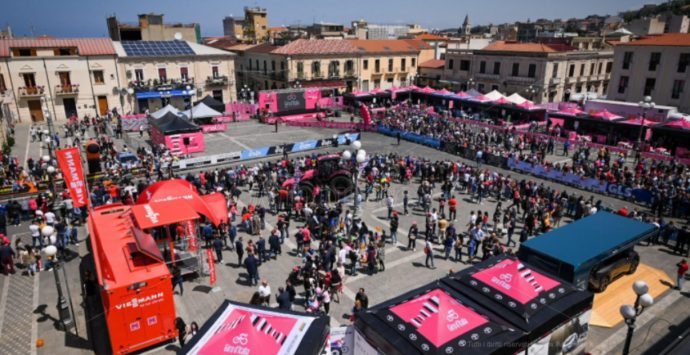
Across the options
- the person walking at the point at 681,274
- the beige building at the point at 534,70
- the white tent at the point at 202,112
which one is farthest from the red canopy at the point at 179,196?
the beige building at the point at 534,70

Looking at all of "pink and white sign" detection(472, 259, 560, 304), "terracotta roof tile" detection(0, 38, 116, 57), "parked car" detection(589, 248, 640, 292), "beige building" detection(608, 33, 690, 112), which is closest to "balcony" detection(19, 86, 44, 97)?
"terracotta roof tile" detection(0, 38, 116, 57)

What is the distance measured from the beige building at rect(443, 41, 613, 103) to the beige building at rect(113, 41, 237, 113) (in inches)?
1095

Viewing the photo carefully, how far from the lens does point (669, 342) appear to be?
11.5 meters

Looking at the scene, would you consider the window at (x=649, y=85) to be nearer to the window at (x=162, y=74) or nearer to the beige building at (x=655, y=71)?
the beige building at (x=655, y=71)

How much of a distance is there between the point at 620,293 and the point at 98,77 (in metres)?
43.6

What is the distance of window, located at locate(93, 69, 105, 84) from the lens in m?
40.6

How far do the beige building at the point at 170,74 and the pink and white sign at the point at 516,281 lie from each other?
125 feet

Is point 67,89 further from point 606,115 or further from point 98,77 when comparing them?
point 606,115

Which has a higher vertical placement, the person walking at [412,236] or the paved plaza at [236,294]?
the person walking at [412,236]

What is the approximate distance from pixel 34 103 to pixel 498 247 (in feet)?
136

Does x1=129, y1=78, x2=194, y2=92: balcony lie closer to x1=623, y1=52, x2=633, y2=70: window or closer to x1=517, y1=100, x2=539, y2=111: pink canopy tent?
x1=517, y1=100, x2=539, y2=111: pink canopy tent

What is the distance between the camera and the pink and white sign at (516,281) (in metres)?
9.32

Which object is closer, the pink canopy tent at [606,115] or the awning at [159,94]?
the pink canopy tent at [606,115]

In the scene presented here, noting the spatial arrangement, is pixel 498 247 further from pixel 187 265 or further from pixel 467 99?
pixel 467 99
